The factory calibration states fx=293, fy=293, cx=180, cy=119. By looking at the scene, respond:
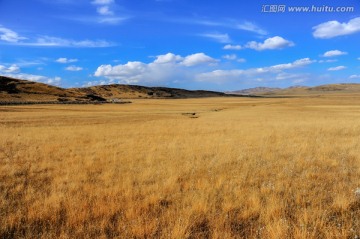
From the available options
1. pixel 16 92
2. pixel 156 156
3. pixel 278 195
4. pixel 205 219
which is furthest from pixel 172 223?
pixel 16 92

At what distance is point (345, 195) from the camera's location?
6.99m

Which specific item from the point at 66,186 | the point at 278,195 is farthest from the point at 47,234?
the point at 278,195

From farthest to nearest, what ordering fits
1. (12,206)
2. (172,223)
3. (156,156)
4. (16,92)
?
(16,92) < (156,156) < (12,206) < (172,223)

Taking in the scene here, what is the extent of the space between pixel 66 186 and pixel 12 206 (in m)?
1.62

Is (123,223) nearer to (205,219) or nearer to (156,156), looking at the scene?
(205,219)

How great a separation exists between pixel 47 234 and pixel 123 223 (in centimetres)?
132

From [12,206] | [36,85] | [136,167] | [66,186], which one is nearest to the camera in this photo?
[12,206]

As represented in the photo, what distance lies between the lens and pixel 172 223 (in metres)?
5.53

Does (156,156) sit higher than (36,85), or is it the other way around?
(36,85)

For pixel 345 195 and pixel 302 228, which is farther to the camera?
pixel 345 195

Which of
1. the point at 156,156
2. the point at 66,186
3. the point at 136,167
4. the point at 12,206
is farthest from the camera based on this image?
the point at 156,156

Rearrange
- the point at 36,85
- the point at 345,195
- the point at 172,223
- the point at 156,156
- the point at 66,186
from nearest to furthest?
the point at 172,223 < the point at 345,195 < the point at 66,186 < the point at 156,156 < the point at 36,85

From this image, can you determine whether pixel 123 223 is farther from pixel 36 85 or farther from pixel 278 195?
pixel 36 85

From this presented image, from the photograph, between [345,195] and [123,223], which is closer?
[123,223]
